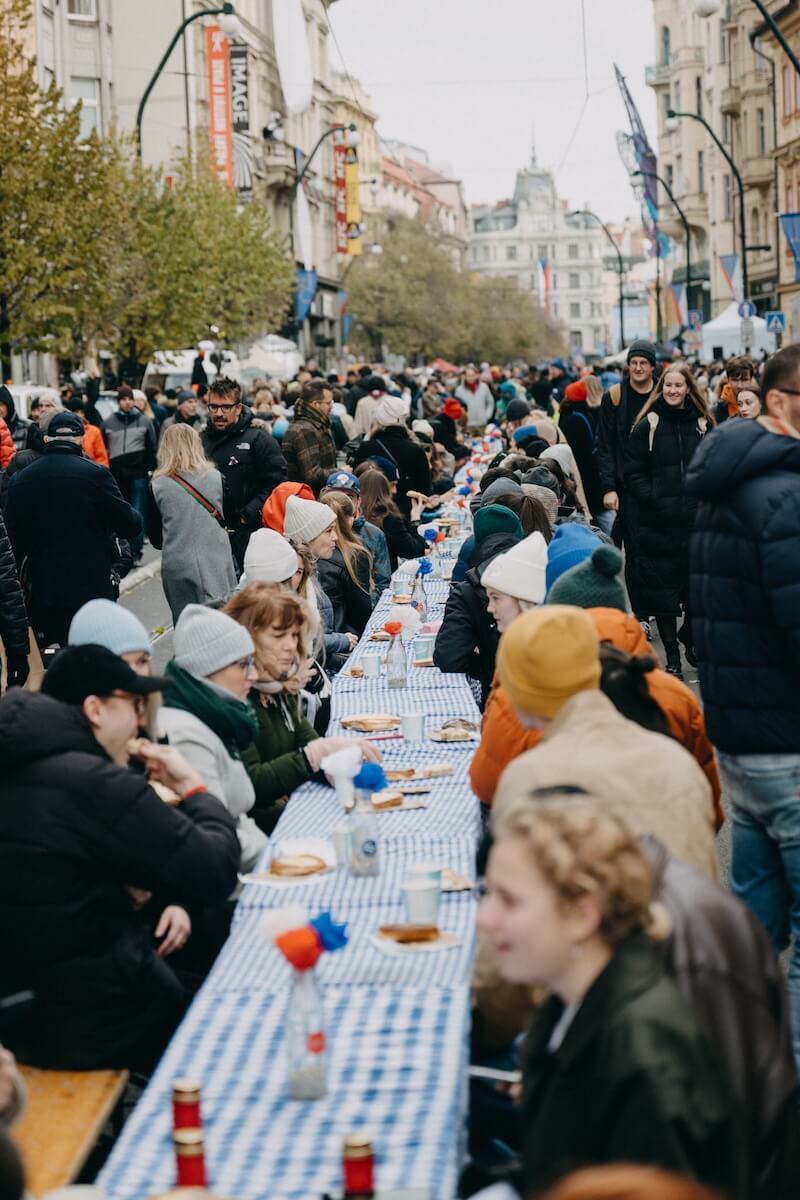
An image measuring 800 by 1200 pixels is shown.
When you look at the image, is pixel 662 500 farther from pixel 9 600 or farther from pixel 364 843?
pixel 364 843

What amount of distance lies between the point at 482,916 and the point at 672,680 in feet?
8.74

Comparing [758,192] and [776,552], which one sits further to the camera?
[758,192]

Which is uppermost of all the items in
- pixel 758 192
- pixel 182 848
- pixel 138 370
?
pixel 758 192

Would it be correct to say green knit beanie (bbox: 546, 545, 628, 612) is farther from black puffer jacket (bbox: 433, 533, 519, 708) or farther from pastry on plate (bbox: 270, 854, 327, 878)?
black puffer jacket (bbox: 433, 533, 519, 708)

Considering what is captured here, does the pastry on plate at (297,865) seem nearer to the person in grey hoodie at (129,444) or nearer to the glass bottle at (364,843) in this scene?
the glass bottle at (364,843)

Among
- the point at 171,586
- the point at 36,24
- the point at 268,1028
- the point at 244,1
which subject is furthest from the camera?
the point at 244,1

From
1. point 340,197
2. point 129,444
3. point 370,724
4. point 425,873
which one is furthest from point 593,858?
point 340,197

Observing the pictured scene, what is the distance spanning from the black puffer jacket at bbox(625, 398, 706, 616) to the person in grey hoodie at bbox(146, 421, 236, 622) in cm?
279

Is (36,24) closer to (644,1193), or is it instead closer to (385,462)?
(385,462)

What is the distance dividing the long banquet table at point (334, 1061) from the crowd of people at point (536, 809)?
19 cm

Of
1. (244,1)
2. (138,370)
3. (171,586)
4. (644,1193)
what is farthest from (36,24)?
(644,1193)

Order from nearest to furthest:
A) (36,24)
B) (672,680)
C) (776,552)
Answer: (776,552)
(672,680)
(36,24)

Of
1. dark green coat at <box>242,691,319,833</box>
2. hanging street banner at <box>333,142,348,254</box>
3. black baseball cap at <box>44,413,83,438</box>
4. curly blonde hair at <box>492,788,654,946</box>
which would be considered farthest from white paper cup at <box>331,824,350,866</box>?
hanging street banner at <box>333,142,348,254</box>

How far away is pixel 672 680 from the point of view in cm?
599
